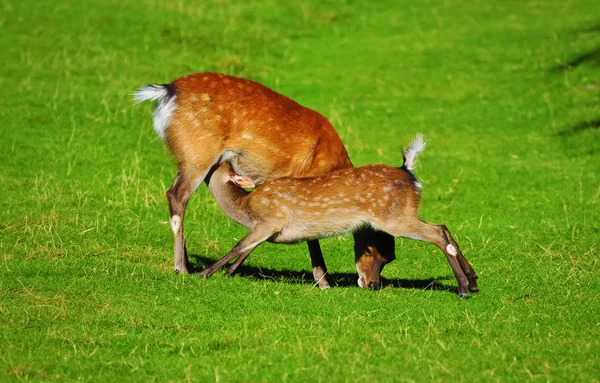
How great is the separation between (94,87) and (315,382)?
9816 millimetres

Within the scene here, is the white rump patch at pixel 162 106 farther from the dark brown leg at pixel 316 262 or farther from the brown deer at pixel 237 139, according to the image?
the dark brown leg at pixel 316 262

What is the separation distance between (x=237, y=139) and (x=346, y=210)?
1270 millimetres

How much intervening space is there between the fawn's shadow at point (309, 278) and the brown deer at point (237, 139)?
0.24 metres

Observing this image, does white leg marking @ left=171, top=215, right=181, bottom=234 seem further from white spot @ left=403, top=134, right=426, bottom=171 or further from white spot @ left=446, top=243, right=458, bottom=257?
white spot @ left=446, top=243, right=458, bottom=257

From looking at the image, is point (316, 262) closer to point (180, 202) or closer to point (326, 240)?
point (180, 202)

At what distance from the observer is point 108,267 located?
798cm

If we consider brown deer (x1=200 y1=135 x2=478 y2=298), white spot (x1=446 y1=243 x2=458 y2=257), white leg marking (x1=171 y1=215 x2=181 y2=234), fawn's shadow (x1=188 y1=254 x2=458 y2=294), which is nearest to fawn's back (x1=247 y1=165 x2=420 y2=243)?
brown deer (x1=200 y1=135 x2=478 y2=298)

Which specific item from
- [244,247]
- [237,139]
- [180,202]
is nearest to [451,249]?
[244,247]

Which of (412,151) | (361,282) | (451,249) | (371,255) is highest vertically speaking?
(412,151)

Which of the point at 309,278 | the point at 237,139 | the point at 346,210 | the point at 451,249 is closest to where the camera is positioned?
the point at 451,249

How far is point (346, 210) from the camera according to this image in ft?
25.8

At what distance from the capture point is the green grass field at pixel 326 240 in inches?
243

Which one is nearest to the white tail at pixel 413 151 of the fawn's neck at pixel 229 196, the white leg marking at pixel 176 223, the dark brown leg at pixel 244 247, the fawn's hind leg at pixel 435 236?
the fawn's hind leg at pixel 435 236

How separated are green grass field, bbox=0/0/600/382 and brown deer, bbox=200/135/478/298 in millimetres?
274
